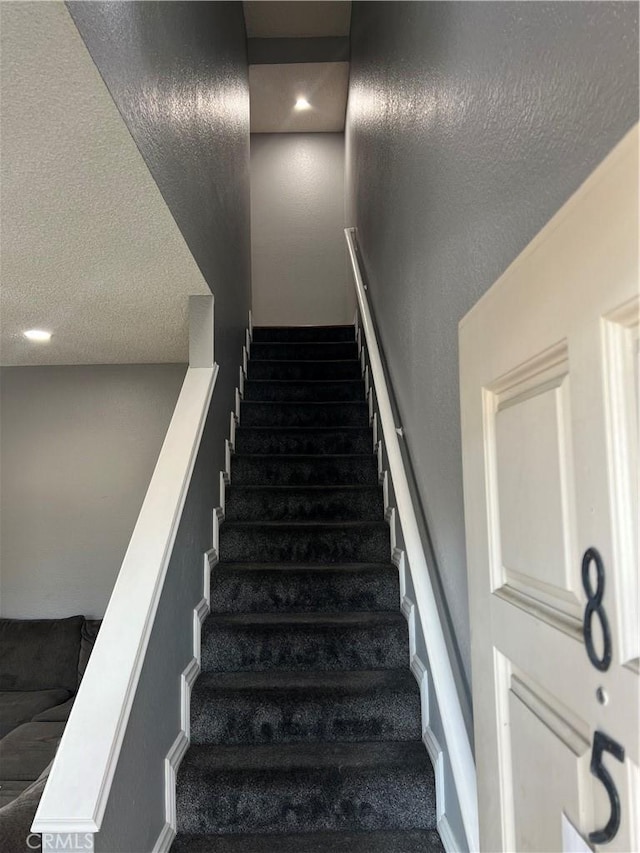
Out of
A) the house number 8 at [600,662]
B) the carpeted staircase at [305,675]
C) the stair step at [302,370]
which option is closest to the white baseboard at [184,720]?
the carpeted staircase at [305,675]

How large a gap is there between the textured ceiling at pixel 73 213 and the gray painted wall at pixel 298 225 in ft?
9.38

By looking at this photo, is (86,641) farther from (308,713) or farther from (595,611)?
(595,611)

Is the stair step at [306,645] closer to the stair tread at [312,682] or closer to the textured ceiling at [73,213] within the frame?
the stair tread at [312,682]

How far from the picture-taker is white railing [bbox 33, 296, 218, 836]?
1.20 m

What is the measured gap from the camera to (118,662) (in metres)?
1.45

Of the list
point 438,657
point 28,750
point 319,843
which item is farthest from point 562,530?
point 28,750

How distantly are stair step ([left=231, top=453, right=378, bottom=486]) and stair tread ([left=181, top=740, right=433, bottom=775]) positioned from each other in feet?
4.63

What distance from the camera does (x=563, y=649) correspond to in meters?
0.73

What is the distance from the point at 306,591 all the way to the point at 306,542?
295 mm

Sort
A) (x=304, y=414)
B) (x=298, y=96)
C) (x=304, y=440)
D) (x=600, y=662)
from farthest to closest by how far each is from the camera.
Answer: (x=298, y=96), (x=304, y=414), (x=304, y=440), (x=600, y=662)

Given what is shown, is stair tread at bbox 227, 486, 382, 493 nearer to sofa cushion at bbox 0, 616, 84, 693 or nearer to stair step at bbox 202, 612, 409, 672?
stair step at bbox 202, 612, 409, 672

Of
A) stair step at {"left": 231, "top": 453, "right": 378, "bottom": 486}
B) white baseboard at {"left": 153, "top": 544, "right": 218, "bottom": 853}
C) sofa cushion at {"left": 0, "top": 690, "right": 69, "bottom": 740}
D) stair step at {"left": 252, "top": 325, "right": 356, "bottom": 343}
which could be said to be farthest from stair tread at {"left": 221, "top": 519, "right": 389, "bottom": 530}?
stair step at {"left": 252, "top": 325, "right": 356, "bottom": 343}

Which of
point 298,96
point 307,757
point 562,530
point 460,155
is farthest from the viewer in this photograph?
point 298,96

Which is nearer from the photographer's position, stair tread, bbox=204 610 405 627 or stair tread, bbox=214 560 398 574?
stair tread, bbox=204 610 405 627
